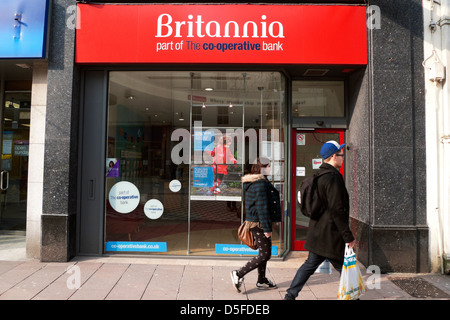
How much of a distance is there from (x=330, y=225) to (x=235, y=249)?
2580 mm

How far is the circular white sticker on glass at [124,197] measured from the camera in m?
5.60

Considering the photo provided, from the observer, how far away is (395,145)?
16.2ft

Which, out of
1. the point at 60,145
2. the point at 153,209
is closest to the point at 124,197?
the point at 153,209

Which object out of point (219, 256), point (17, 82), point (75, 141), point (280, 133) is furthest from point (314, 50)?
point (17, 82)

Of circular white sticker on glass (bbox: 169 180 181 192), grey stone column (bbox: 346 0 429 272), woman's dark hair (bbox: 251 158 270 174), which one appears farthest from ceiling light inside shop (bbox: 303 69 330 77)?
circular white sticker on glass (bbox: 169 180 181 192)

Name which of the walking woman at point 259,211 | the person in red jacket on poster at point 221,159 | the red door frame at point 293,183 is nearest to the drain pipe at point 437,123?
the red door frame at point 293,183

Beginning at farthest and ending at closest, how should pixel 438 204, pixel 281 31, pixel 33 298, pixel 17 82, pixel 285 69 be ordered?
pixel 17 82 → pixel 285 69 → pixel 281 31 → pixel 438 204 → pixel 33 298

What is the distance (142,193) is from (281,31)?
143 inches

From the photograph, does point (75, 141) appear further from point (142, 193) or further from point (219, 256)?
point (219, 256)

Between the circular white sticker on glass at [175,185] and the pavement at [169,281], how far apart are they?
1192mm

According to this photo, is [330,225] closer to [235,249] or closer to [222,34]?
[235,249]

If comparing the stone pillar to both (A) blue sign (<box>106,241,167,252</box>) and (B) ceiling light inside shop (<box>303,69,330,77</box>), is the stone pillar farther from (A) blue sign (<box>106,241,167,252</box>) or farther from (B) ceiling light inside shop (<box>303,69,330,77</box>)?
(B) ceiling light inside shop (<box>303,69,330,77</box>)

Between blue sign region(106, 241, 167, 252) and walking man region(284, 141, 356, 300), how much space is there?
285 cm

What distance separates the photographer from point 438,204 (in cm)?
486
